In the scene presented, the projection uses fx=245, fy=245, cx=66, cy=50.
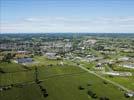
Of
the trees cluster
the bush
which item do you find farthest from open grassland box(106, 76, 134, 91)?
the trees cluster

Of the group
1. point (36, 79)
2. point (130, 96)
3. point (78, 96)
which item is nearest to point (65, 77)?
→ point (36, 79)

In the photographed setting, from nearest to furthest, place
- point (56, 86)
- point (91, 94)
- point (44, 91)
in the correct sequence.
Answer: point (91, 94), point (44, 91), point (56, 86)

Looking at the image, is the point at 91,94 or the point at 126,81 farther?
the point at 126,81

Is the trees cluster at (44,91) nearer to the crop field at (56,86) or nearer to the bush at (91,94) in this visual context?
the crop field at (56,86)

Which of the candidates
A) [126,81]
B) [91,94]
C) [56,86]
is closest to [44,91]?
[56,86]

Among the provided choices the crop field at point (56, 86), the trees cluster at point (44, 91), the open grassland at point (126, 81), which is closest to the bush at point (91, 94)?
the crop field at point (56, 86)

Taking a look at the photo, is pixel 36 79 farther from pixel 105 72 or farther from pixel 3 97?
pixel 105 72

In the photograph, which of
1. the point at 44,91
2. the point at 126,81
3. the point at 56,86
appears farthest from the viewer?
the point at 126,81

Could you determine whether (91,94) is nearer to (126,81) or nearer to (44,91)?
(44,91)
